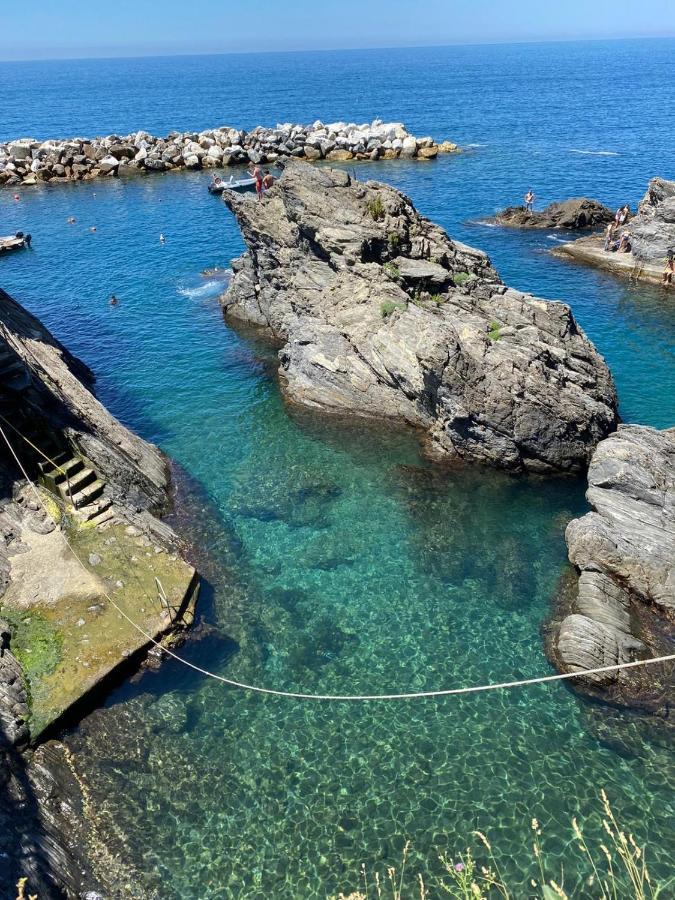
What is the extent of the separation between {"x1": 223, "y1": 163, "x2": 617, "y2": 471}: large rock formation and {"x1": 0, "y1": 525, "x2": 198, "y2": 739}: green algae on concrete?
15.5 meters

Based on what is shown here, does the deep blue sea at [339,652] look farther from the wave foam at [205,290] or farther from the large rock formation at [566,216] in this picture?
the large rock formation at [566,216]

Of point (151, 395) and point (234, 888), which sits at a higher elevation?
point (151, 395)

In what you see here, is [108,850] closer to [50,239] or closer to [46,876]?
[46,876]

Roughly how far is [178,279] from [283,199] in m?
18.9

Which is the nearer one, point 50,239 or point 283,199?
point 283,199

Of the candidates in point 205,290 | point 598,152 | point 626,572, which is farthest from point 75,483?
point 598,152

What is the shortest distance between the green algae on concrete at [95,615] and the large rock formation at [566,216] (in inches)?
2285

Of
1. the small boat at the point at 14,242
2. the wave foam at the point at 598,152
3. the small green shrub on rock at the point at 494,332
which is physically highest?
the wave foam at the point at 598,152

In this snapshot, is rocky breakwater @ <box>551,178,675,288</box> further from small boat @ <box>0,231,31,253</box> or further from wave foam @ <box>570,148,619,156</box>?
small boat @ <box>0,231,31,253</box>

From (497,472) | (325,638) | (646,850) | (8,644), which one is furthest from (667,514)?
(8,644)

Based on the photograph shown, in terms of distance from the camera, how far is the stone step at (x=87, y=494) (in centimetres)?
A: 2494

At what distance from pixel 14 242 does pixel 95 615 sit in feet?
197

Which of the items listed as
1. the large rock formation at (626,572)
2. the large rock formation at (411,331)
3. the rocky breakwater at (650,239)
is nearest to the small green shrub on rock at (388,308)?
the large rock formation at (411,331)

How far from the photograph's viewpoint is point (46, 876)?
582 inches
